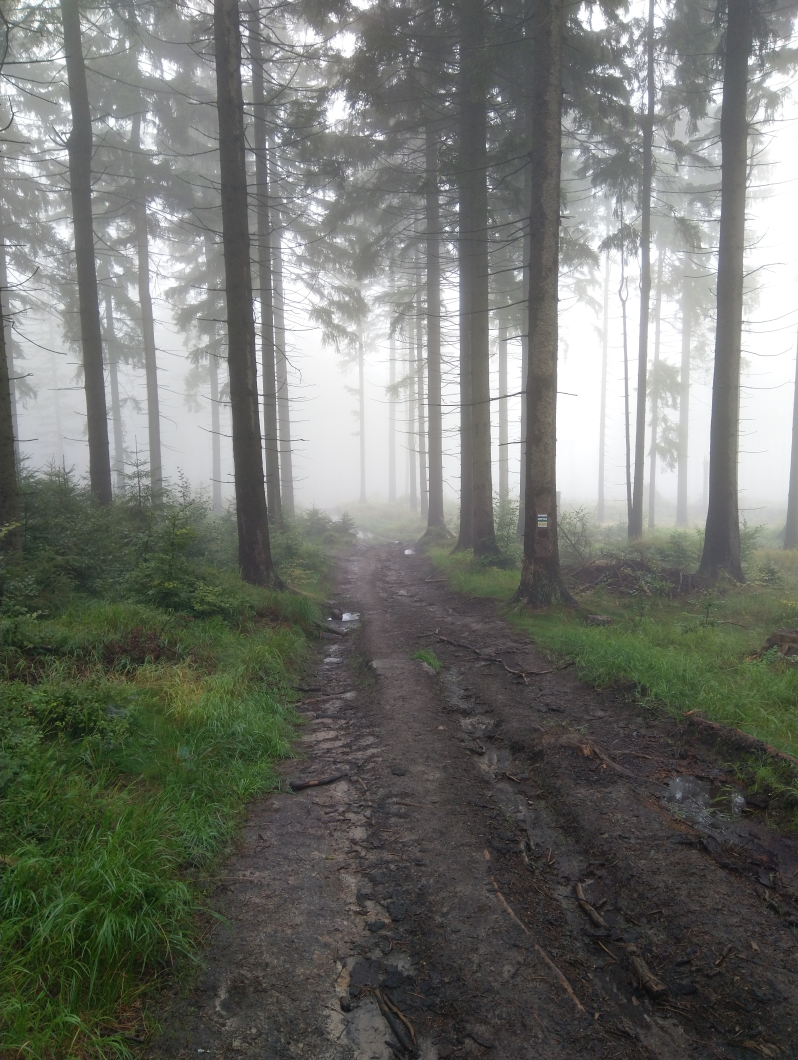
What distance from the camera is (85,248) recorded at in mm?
13883

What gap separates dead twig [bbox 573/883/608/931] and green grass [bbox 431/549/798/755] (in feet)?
8.44

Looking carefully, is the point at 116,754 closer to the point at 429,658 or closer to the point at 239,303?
the point at 429,658

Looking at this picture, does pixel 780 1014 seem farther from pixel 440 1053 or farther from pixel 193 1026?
pixel 193 1026

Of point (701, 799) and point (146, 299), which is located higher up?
point (146, 299)

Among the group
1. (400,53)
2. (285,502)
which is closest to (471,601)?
(400,53)

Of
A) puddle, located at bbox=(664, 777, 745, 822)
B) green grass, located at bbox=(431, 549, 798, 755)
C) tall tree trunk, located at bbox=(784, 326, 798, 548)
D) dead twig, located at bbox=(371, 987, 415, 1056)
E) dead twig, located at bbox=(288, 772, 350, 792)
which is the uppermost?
tall tree trunk, located at bbox=(784, 326, 798, 548)

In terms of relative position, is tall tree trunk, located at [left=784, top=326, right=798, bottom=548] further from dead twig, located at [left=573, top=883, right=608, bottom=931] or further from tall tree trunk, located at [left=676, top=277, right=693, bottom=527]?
dead twig, located at [left=573, top=883, right=608, bottom=931]

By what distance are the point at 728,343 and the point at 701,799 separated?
1117cm

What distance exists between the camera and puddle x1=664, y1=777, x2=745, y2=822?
4.22m

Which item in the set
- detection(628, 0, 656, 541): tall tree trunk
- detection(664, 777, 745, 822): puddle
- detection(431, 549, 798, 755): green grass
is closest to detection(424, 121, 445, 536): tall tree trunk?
detection(628, 0, 656, 541): tall tree trunk

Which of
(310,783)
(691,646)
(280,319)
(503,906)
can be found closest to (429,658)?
(310,783)

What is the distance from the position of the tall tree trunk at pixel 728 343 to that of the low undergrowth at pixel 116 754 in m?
9.19

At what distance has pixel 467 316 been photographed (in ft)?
57.3

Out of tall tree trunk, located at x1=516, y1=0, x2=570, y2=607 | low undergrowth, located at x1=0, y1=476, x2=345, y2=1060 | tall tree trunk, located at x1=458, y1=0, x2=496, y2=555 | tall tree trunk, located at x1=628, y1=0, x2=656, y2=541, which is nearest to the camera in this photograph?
low undergrowth, located at x1=0, y1=476, x2=345, y2=1060
